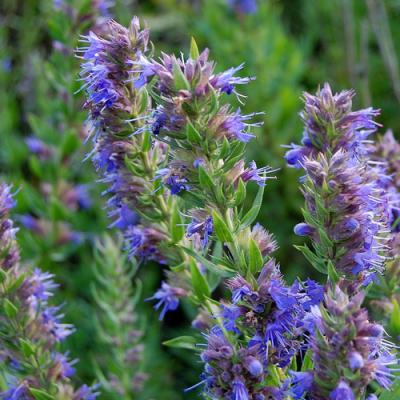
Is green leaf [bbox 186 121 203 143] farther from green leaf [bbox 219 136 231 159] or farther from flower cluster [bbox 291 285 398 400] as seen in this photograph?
flower cluster [bbox 291 285 398 400]

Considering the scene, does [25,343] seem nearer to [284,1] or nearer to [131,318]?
[131,318]

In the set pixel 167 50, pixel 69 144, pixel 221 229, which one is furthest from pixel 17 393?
pixel 167 50

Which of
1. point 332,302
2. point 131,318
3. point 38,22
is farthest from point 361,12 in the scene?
point 332,302

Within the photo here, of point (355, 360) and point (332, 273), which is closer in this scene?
point (355, 360)

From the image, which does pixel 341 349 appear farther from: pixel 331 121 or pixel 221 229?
pixel 331 121

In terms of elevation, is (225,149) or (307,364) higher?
(225,149)

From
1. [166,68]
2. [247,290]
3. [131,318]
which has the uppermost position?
[166,68]

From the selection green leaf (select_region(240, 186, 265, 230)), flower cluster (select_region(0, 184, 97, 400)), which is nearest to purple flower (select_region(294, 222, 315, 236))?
green leaf (select_region(240, 186, 265, 230))
